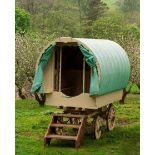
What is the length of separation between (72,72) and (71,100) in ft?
4.55

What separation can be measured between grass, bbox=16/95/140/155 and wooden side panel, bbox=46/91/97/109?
2.29 feet

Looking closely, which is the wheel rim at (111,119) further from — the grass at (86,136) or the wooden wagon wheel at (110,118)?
the grass at (86,136)

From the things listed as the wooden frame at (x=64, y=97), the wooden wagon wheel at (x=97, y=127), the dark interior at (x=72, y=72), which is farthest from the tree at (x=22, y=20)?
the wooden wagon wheel at (x=97, y=127)

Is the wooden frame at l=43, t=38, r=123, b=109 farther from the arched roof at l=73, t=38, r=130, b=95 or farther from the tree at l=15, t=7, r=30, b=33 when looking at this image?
A: the tree at l=15, t=7, r=30, b=33

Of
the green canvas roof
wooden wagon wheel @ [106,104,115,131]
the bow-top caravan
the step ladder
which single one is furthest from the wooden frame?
wooden wagon wheel @ [106,104,115,131]

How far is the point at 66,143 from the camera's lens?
10367 mm

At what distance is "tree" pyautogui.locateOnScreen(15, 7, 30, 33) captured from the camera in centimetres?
1257

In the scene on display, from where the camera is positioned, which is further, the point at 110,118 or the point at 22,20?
the point at 22,20

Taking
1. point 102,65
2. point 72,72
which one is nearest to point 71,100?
point 102,65

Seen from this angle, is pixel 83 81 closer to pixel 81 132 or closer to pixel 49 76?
pixel 49 76

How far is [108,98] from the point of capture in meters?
10.7

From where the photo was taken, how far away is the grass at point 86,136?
32.9 feet
